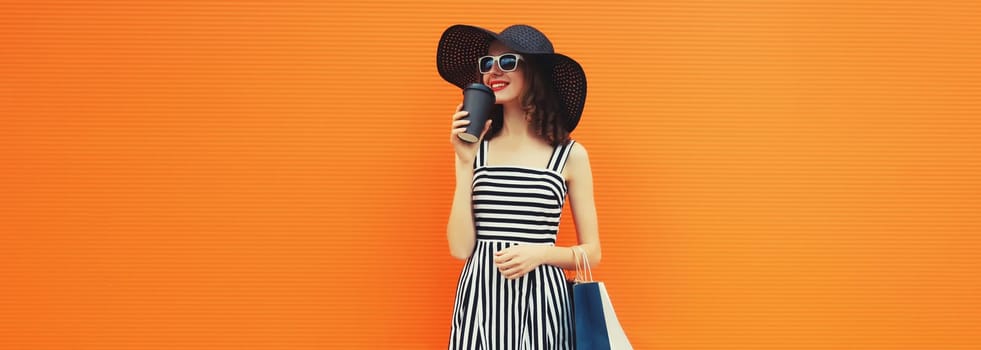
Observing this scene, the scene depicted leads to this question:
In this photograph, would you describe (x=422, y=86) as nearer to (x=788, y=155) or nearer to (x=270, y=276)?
(x=270, y=276)

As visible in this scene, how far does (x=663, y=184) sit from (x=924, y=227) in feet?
2.56

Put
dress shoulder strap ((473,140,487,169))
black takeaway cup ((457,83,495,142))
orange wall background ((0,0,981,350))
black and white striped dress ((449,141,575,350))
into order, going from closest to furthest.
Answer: black takeaway cup ((457,83,495,142)) < black and white striped dress ((449,141,575,350)) < dress shoulder strap ((473,140,487,169)) < orange wall background ((0,0,981,350))

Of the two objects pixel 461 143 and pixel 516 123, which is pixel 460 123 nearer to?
pixel 461 143

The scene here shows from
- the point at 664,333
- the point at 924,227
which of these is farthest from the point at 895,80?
the point at 664,333

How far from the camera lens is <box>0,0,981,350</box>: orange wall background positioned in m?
2.14

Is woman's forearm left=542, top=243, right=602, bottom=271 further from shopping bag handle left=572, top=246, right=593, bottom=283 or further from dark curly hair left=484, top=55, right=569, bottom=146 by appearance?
dark curly hair left=484, top=55, right=569, bottom=146

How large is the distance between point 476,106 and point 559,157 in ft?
0.96

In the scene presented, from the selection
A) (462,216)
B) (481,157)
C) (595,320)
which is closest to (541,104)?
(481,157)

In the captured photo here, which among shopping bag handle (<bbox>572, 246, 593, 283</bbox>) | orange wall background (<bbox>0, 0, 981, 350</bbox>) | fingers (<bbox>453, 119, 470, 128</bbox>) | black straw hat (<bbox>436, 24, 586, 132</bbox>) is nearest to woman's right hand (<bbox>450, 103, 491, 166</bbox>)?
fingers (<bbox>453, 119, 470, 128</bbox>)

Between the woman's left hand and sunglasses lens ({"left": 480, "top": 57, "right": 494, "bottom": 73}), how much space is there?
0.40 metres

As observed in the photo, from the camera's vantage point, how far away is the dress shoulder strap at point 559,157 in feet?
5.67

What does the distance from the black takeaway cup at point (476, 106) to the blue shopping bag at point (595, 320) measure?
40 centimetres

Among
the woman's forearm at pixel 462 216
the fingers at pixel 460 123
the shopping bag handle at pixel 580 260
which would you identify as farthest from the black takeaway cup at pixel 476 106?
the shopping bag handle at pixel 580 260

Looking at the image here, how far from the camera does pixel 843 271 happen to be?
2182 mm
